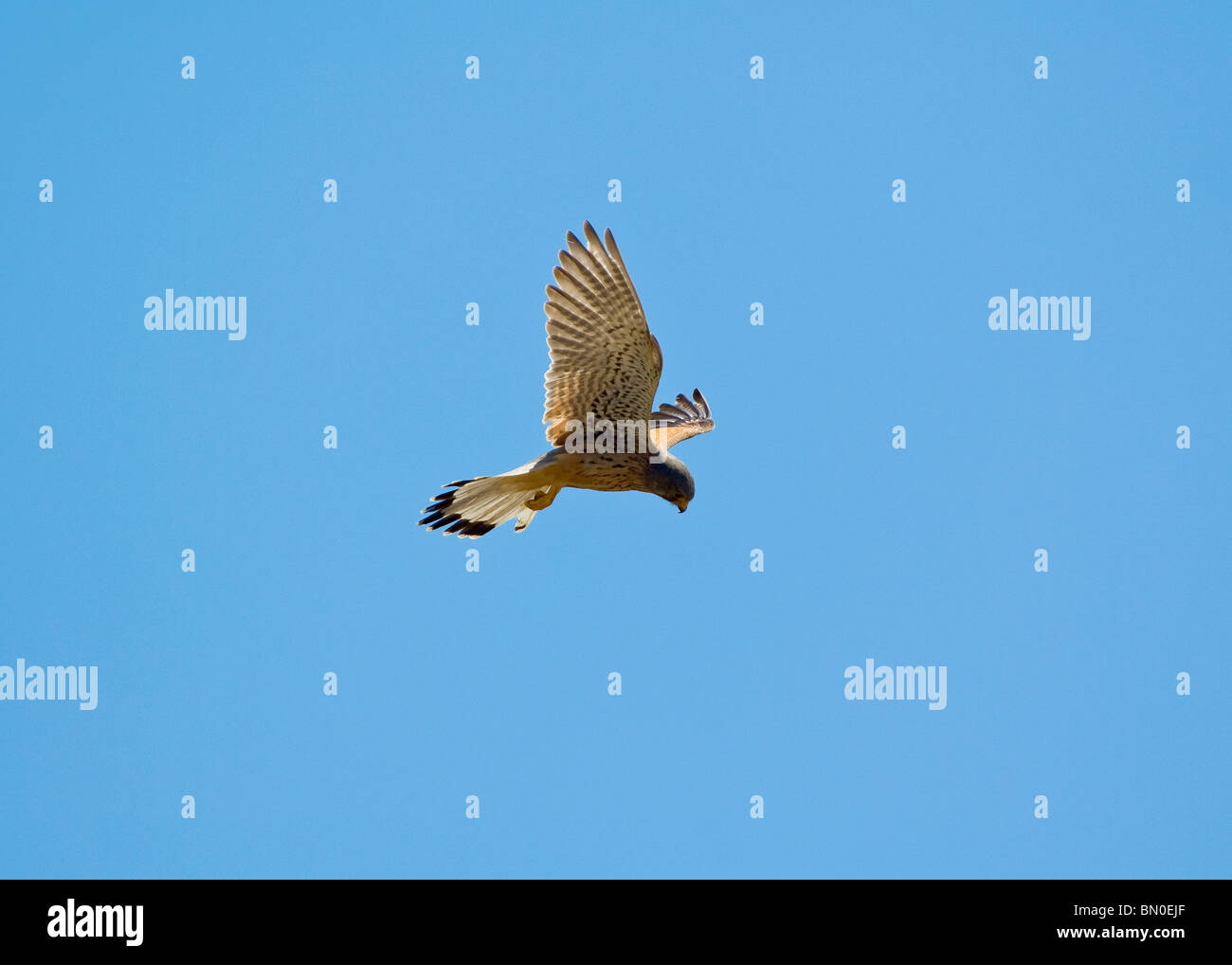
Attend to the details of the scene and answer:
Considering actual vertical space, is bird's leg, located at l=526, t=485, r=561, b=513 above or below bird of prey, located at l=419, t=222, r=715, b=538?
below

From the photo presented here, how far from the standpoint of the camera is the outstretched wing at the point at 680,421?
1167 cm

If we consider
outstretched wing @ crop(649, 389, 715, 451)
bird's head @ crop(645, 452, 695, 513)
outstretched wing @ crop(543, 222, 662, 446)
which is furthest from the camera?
outstretched wing @ crop(649, 389, 715, 451)

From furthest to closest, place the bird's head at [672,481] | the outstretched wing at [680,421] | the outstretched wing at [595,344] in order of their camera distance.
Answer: the outstretched wing at [680,421]
the bird's head at [672,481]
the outstretched wing at [595,344]

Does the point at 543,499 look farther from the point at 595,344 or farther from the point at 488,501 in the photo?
the point at 595,344

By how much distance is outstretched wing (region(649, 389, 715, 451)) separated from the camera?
1167 centimetres

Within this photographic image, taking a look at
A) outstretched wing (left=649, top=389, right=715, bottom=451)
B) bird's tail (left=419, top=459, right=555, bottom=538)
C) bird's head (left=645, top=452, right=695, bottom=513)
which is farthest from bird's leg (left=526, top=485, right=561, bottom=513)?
outstretched wing (left=649, top=389, right=715, bottom=451)

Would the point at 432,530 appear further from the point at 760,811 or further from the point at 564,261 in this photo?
the point at 760,811

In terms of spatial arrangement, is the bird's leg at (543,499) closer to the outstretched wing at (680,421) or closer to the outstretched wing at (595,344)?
the outstretched wing at (595,344)

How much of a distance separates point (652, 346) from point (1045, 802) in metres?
7.54

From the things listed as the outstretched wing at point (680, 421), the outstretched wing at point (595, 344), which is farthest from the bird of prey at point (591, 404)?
the outstretched wing at point (680, 421)

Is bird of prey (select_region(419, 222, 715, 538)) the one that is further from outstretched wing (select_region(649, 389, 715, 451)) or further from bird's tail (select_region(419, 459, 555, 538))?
outstretched wing (select_region(649, 389, 715, 451))

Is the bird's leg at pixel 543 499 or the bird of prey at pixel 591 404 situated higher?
the bird of prey at pixel 591 404

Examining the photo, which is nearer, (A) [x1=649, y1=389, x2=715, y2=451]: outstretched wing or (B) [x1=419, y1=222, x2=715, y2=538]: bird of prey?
(B) [x1=419, y1=222, x2=715, y2=538]: bird of prey
